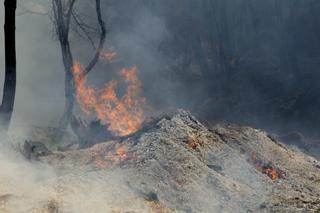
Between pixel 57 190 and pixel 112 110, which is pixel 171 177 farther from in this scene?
pixel 112 110

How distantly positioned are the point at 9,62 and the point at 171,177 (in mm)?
4940

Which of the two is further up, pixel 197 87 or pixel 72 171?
pixel 197 87

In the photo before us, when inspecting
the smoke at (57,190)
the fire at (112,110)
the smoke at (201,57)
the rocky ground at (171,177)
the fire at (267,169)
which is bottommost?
the smoke at (57,190)

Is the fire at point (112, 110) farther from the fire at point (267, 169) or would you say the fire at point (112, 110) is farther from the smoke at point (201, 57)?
the smoke at point (201, 57)

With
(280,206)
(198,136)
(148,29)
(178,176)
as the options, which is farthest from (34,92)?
(280,206)

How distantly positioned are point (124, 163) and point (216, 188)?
7.25ft

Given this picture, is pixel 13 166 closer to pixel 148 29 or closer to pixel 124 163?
pixel 124 163

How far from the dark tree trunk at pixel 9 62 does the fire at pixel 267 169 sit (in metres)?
6.74

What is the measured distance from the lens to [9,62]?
454 inches

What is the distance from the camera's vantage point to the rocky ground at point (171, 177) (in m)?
8.91

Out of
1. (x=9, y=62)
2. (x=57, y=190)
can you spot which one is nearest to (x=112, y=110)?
(x=9, y=62)

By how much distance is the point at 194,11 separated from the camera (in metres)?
27.9

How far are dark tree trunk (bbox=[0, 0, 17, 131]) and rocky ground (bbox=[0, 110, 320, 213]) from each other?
152 centimetres

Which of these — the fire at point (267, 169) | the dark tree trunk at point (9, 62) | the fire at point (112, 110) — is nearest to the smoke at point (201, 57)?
the fire at point (112, 110)
